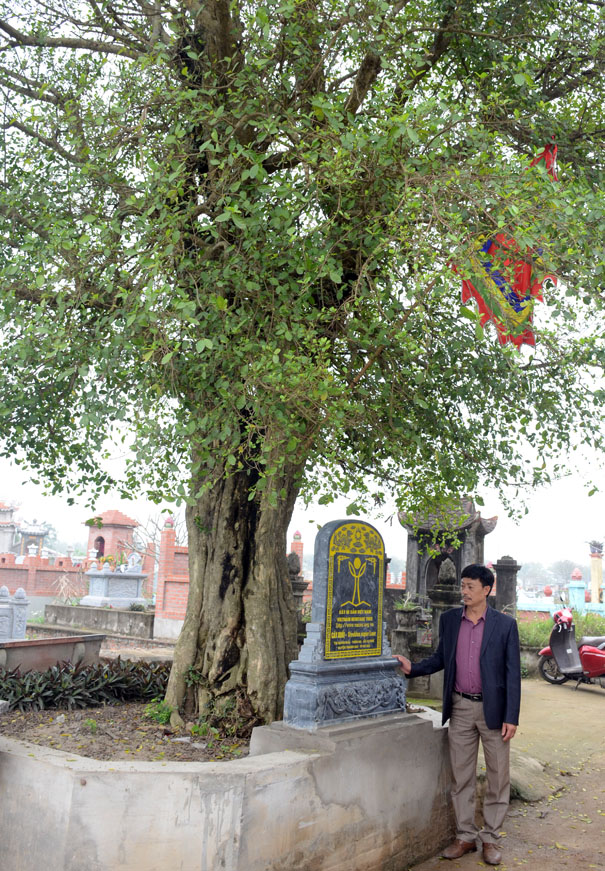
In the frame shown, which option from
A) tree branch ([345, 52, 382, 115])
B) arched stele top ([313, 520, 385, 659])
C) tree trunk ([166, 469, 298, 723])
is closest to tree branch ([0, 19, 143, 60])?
tree branch ([345, 52, 382, 115])

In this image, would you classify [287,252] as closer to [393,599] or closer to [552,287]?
[552,287]

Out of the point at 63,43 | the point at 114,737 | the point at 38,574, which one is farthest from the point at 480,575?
the point at 38,574

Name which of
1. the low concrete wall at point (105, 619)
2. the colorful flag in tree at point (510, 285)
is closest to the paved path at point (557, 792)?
the colorful flag in tree at point (510, 285)

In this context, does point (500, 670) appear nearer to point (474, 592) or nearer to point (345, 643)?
point (474, 592)

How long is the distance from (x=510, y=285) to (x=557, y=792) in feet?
15.6

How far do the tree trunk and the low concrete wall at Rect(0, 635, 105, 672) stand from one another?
8.35 feet

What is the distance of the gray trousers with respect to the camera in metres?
5.07

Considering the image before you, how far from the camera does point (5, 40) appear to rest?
7703 mm

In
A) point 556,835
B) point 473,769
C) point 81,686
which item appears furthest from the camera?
point 81,686

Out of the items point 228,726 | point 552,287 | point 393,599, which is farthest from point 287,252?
point 393,599

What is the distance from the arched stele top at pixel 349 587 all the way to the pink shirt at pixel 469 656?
0.60 m

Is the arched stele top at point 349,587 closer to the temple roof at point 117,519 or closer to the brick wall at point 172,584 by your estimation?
the brick wall at point 172,584

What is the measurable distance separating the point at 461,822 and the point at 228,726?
6.74 feet

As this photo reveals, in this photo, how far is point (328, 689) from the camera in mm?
4918
